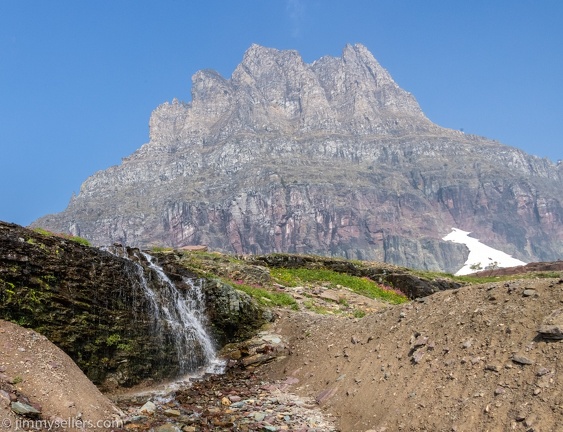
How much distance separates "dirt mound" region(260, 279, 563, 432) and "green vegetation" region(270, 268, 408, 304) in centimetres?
1377

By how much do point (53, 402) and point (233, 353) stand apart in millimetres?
8920

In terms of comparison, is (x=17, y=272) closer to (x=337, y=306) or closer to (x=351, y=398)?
(x=351, y=398)

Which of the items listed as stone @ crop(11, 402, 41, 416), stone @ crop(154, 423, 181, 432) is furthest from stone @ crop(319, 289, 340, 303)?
stone @ crop(11, 402, 41, 416)

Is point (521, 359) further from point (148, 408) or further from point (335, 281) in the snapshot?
point (335, 281)

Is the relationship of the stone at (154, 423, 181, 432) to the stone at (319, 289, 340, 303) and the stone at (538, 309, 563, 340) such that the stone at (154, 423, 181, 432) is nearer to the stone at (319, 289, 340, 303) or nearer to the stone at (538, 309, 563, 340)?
the stone at (538, 309, 563, 340)

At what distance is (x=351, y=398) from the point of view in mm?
11891

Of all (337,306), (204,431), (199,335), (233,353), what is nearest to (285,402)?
(204,431)

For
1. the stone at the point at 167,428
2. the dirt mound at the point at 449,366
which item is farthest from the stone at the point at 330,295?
the stone at the point at 167,428

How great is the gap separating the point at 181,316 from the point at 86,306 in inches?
183

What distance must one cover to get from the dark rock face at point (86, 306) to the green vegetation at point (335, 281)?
44.0 ft

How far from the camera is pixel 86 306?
14820 millimetres

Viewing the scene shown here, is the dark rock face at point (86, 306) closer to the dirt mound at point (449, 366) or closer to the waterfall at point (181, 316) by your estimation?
the waterfall at point (181, 316)

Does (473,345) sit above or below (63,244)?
below

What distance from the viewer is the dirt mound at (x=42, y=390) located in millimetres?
8773
